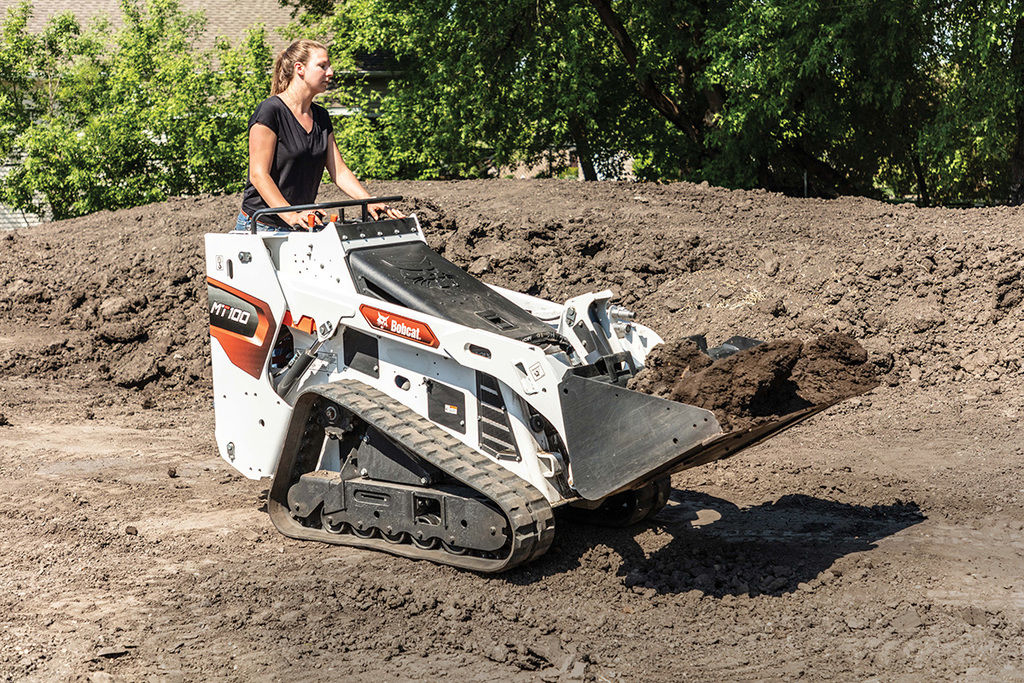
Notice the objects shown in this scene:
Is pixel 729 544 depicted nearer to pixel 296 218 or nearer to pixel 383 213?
pixel 383 213

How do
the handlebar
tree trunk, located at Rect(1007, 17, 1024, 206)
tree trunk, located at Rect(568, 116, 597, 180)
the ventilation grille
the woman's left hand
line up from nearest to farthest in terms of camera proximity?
the ventilation grille
the handlebar
the woman's left hand
tree trunk, located at Rect(1007, 17, 1024, 206)
tree trunk, located at Rect(568, 116, 597, 180)

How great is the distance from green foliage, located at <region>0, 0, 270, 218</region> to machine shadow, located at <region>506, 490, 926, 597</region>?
12846mm

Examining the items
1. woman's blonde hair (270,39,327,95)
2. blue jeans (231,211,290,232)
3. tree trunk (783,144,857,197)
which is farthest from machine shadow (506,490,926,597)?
tree trunk (783,144,857,197)

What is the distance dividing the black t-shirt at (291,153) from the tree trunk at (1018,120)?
27.9 feet

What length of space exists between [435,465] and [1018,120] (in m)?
9.98

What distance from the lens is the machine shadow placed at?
486 centimetres

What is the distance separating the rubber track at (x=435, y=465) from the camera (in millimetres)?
4621

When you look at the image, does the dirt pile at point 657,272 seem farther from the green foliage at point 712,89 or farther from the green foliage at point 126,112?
the green foliage at point 126,112

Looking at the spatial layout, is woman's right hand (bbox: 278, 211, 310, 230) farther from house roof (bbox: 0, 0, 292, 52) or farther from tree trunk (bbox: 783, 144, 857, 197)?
house roof (bbox: 0, 0, 292, 52)

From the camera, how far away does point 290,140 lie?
18.7ft

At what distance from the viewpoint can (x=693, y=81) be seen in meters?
15.6

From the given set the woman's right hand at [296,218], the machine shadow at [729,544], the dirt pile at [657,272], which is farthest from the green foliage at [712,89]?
the woman's right hand at [296,218]

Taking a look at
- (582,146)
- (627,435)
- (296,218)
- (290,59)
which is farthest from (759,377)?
(582,146)

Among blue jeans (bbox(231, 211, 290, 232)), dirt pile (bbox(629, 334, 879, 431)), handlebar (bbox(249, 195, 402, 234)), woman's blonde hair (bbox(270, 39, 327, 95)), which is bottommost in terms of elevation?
dirt pile (bbox(629, 334, 879, 431))
